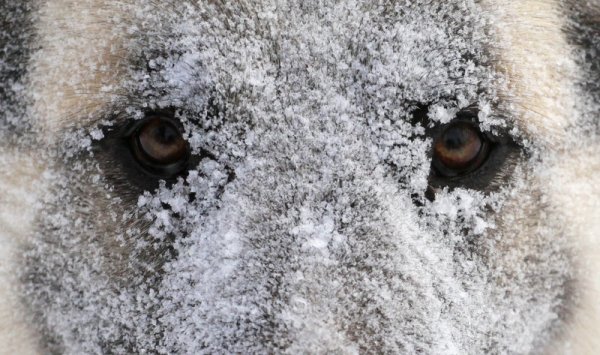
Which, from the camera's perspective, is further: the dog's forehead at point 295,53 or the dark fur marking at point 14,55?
the dark fur marking at point 14,55

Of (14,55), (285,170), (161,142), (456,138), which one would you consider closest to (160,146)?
(161,142)

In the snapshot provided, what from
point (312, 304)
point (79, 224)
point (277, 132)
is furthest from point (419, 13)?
point (79, 224)

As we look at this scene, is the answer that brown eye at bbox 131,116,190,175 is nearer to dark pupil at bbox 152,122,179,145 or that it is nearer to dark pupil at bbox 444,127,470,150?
dark pupil at bbox 152,122,179,145

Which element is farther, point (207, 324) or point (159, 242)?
point (159, 242)

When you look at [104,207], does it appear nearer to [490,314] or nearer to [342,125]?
[342,125]

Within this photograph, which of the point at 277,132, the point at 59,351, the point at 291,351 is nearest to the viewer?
the point at 291,351

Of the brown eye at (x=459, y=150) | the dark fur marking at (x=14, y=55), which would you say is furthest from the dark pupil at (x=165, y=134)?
the brown eye at (x=459, y=150)

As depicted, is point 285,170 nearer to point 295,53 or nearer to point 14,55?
point 295,53

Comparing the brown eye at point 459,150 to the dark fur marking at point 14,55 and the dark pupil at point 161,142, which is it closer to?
the dark pupil at point 161,142
